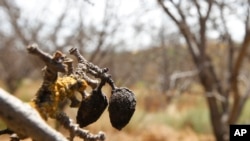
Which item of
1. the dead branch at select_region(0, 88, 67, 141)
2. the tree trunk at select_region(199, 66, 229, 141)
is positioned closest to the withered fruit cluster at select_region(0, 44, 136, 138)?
the dead branch at select_region(0, 88, 67, 141)

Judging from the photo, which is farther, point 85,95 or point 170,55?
point 170,55

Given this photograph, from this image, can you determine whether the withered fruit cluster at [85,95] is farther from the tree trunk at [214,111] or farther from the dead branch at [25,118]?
the tree trunk at [214,111]

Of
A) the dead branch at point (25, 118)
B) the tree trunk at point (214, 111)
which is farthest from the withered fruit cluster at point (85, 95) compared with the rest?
the tree trunk at point (214, 111)

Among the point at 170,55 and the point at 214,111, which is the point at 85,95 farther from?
the point at 170,55

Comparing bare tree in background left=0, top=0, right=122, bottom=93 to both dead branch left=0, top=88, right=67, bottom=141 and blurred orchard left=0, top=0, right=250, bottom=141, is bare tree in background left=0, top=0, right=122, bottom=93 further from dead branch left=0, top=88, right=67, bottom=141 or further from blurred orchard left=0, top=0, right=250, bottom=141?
dead branch left=0, top=88, right=67, bottom=141

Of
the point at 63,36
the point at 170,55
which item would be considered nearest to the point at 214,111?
the point at 63,36

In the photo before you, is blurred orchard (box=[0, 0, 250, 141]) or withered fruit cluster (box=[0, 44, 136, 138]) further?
blurred orchard (box=[0, 0, 250, 141])

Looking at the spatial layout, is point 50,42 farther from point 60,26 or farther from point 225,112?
point 225,112

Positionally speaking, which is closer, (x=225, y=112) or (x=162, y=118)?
(x=225, y=112)

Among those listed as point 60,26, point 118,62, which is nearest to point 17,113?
point 60,26

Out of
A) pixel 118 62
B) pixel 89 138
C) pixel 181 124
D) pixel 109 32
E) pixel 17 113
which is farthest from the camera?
pixel 118 62

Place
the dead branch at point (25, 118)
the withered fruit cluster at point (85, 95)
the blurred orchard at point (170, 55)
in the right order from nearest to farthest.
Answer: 1. the dead branch at point (25, 118)
2. the withered fruit cluster at point (85, 95)
3. the blurred orchard at point (170, 55)
